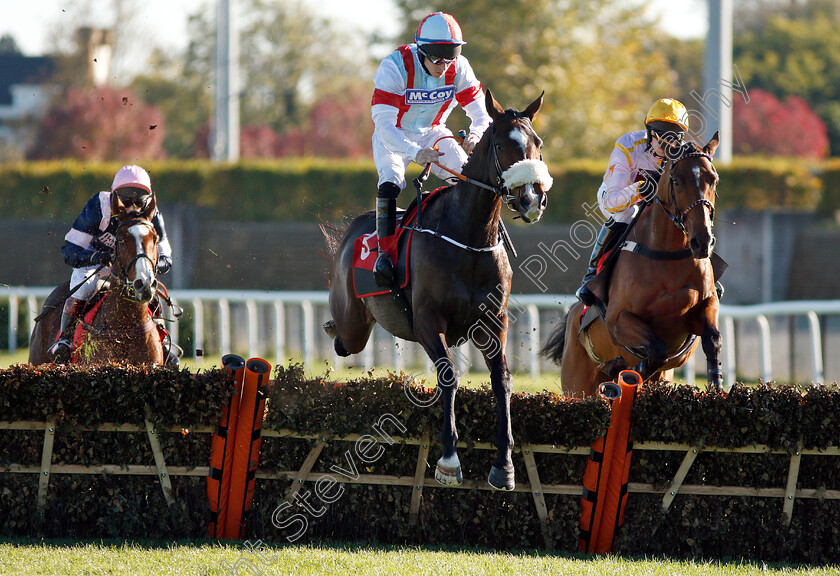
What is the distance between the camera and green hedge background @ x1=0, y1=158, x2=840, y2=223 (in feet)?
53.7

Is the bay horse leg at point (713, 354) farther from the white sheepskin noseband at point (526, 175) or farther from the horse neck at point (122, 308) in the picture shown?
the horse neck at point (122, 308)

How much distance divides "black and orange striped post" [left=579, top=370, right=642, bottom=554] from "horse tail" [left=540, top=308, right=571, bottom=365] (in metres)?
2.25

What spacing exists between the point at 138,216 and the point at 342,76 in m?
29.5

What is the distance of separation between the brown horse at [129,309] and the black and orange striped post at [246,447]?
1.00 m

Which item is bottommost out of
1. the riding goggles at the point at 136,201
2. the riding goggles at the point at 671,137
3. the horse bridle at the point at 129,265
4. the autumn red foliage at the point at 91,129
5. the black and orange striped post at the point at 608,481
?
the black and orange striped post at the point at 608,481

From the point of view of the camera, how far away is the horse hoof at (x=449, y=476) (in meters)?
4.38

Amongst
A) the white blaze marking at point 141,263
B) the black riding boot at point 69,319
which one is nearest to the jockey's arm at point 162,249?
the white blaze marking at point 141,263

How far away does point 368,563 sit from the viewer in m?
4.14

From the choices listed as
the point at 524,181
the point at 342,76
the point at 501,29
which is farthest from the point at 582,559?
the point at 342,76

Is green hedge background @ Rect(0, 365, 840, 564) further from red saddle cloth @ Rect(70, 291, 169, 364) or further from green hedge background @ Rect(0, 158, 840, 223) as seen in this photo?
green hedge background @ Rect(0, 158, 840, 223)

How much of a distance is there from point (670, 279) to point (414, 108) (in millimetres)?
1658

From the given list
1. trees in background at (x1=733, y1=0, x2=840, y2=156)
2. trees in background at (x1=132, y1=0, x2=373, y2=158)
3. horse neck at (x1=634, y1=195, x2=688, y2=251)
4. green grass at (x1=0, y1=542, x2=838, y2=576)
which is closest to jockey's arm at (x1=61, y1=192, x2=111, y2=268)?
green grass at (x1=0, y1=542, x2=838, y2=576)

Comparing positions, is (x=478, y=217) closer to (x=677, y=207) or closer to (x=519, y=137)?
(x=519, y=137)

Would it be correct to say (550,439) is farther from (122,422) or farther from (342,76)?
(342,76)
